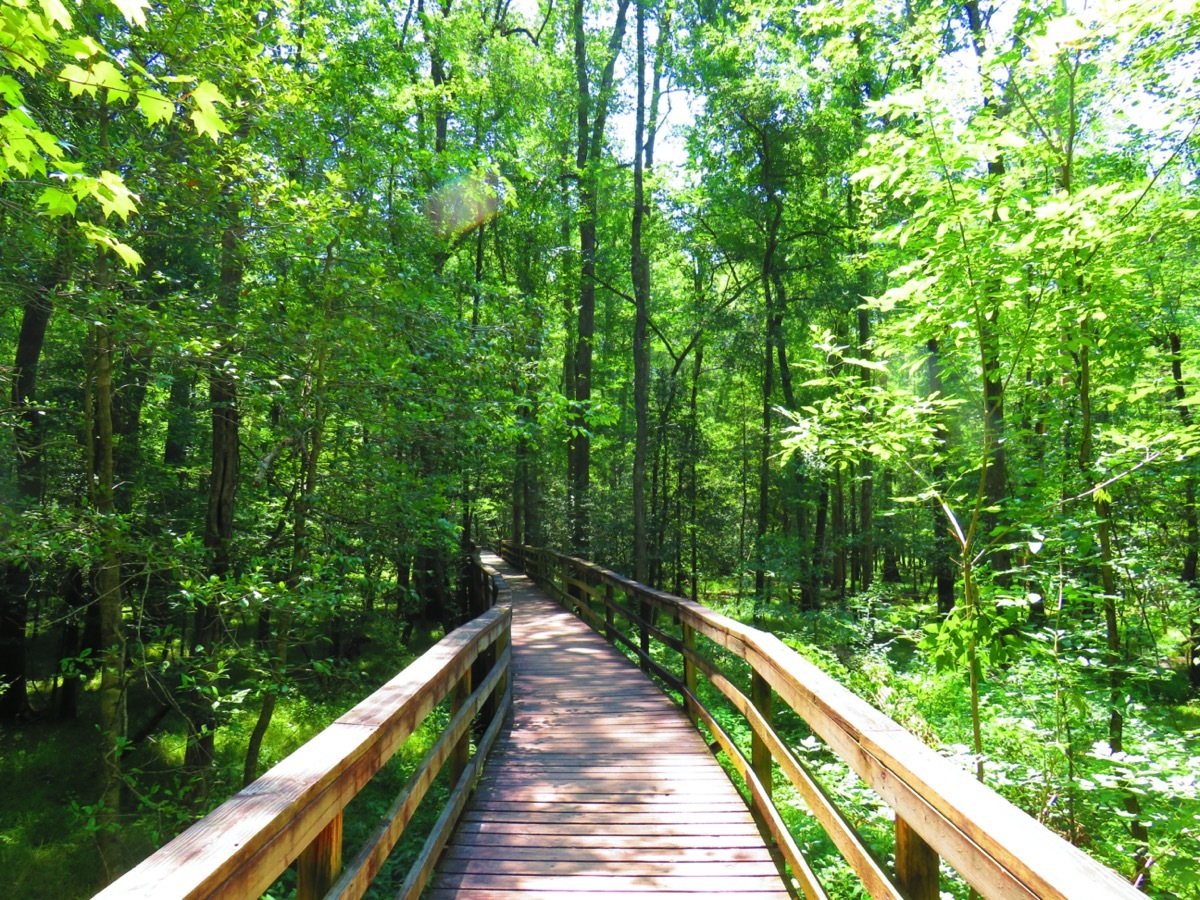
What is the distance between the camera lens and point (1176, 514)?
10.1m

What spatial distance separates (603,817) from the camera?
3.61 m

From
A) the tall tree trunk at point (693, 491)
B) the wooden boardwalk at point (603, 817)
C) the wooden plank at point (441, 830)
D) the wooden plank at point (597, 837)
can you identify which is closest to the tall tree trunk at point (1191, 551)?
the wooden boardwalk at point (603, 817)

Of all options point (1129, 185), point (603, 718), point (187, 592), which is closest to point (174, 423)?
point (187, 592)

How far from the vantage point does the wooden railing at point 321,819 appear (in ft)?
4.10

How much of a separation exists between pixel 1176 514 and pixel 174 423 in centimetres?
1642

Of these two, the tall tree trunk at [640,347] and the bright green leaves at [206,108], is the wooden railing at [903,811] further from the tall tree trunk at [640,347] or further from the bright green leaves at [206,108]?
the tall tree trunk at [640,347]

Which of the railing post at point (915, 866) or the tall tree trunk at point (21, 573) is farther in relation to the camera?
the tall tree trunk at point (21, 573)

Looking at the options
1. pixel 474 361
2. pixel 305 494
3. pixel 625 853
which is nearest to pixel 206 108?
pixel 625 853

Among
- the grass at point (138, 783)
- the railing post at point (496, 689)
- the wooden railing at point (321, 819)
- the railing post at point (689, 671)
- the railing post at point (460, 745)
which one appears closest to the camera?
the wooden railing at point (321, 819)

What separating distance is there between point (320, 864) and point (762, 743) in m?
2.32

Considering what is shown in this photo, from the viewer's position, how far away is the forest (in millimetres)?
3930

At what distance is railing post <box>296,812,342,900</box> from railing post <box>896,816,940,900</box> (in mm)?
1572

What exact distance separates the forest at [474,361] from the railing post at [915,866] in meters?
2.15

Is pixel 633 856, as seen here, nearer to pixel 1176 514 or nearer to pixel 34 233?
pixel 34 233
